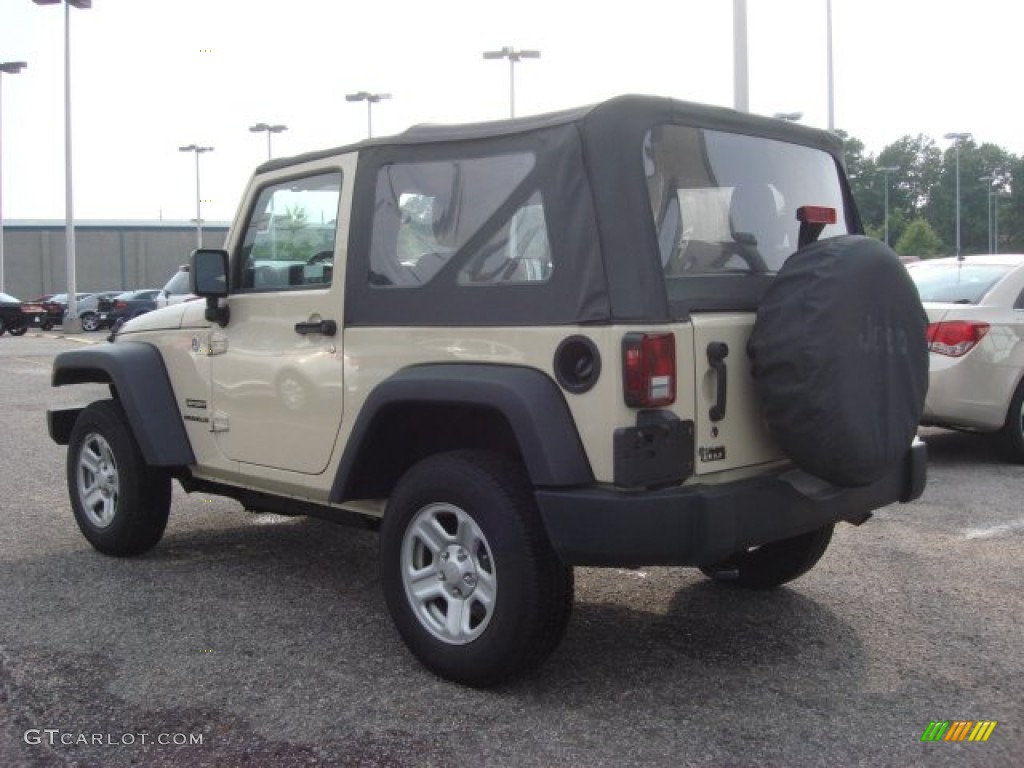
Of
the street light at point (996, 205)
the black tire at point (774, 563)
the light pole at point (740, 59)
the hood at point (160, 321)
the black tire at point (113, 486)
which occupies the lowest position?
the black tire at point (774, 563)

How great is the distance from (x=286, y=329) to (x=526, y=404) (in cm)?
152

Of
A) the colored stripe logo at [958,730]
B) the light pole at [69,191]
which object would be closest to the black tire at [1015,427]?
the colored stripe logo at [958,730]

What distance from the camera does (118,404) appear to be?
564 centimetres

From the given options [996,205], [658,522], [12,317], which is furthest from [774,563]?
[996,205]

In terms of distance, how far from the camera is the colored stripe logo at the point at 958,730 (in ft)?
11.2

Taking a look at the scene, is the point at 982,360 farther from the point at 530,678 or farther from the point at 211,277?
the point at 211,277

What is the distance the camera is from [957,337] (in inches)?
308

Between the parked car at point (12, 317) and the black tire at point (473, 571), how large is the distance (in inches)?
1249

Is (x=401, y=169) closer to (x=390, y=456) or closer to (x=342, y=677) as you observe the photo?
(x=390, y=456)

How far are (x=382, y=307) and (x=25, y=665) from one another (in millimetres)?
1895

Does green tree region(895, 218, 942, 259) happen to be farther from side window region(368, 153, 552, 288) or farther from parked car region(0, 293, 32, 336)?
side window region(368, 153, 552, 288)

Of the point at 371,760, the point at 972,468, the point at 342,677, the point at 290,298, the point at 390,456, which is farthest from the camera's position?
the point at 972,468

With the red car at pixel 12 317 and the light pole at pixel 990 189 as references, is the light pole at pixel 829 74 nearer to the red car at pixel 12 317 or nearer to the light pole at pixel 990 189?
the red car at pixel 12 317

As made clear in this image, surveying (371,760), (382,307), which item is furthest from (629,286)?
(371,760)
